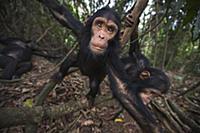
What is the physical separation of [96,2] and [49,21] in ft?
3.91

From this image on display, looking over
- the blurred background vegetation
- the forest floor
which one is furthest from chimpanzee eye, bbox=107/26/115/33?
the blurred background vegetation

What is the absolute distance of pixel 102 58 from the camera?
225 centimetres

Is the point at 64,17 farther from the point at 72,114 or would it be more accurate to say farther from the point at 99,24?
the point at 72,114

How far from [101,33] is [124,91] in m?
0.46

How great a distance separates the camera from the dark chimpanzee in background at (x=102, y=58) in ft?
6.64

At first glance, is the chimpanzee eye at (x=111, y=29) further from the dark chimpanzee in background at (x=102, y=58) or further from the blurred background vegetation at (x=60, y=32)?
the blurred background vegetation at (x=60, y=32)

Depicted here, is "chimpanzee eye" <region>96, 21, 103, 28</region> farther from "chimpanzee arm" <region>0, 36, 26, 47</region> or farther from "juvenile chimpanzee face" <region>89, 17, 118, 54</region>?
"chimpanzee arm" <region>0, 36, 26, 47</region>

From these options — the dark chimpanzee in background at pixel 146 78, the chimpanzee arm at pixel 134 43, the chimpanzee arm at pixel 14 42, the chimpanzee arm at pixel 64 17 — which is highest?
the chimpanzee arm at pixel 14 42

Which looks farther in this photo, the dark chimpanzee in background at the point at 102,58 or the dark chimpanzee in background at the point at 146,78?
the dark chimpanzee in background at the point at 146,78

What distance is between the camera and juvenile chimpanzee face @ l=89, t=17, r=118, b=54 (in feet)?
7.36

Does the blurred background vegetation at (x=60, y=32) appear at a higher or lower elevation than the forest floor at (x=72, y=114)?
higher

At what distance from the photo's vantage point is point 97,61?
2311 mm

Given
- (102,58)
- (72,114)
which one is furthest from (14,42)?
(102,58)

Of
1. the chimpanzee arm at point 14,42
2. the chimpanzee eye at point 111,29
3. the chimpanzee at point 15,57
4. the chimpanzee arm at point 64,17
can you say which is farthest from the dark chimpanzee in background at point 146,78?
the chimpanzee arm at point 14,42
